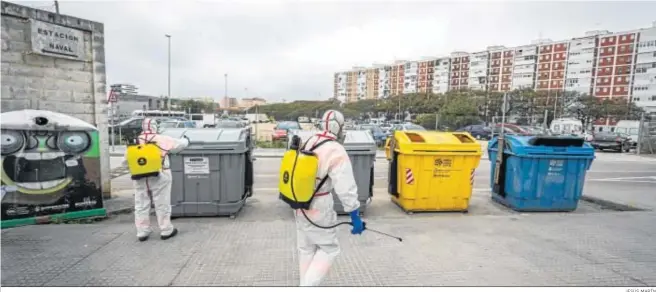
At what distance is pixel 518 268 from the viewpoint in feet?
Result: 11.3

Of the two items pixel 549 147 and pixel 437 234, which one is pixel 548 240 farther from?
pixel 549 147

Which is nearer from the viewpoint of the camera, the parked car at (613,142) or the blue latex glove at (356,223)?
the blue latex glove at (356,223)

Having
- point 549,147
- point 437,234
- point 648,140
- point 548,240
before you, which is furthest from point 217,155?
point 648,140

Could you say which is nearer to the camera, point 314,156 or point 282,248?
point 314,156

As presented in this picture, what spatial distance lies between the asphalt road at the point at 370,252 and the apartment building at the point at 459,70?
9128 cm

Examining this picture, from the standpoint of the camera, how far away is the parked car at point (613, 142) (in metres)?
19.5

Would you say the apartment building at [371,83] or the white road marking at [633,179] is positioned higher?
the apartment building at [371,83]

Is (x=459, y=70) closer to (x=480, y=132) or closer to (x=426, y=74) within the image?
(x=426, y=74)

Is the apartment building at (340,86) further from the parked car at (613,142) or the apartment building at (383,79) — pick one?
the parked car at (613,142)

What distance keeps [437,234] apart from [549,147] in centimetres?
256

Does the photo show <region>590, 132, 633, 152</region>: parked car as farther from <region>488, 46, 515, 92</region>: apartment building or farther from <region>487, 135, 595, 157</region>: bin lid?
<region>488, 46, 515, 92</region>: apartment building

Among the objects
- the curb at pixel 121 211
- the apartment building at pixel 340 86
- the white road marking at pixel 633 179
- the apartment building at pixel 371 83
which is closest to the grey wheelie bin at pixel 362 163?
the curb at pixel 121 211

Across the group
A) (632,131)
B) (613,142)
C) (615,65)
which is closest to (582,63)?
(615,65)

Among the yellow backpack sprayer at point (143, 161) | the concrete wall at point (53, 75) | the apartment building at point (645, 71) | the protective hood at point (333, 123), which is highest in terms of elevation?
the apartment building at point (645, 71)
